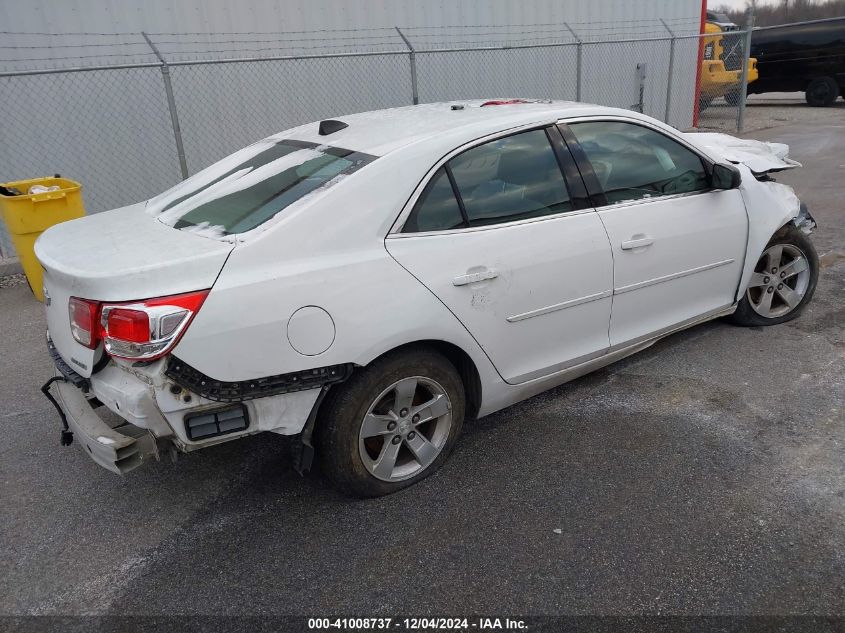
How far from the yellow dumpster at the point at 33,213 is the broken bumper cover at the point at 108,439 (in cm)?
371

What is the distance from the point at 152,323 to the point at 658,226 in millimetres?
2599

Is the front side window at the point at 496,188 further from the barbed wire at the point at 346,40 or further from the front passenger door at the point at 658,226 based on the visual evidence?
the barbed wire at the point at 346,40

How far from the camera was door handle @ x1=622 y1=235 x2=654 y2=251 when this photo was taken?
11.4ft

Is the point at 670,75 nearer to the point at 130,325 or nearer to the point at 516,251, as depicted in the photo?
the point at 516,251

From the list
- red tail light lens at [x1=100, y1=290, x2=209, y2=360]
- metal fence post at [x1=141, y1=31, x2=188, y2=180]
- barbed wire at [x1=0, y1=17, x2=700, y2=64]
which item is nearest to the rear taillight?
red tail light lens at [x1=100, y1=290, x2=209, y2=360]

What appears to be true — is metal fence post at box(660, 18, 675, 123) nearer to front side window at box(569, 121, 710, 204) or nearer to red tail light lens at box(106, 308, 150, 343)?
front side window at box(569, 121, 710, 204)

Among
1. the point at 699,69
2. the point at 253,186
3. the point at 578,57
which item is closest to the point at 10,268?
the point at 253,186

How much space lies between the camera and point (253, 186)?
125 inches

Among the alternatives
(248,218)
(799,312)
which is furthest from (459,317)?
(799,312)

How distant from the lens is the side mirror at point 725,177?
385 cm

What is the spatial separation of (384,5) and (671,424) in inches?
312

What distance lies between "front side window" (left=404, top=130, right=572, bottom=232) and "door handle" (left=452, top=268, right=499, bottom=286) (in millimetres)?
232

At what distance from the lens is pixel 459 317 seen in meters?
2.98

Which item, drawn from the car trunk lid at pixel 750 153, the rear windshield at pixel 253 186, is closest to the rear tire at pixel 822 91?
the car trunk lid at pixel 750 153
